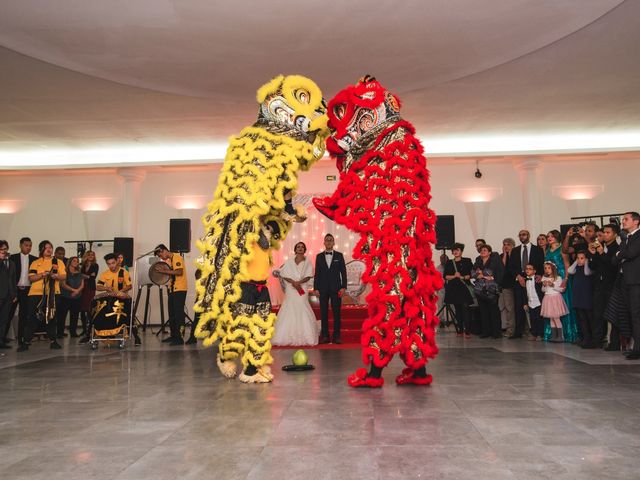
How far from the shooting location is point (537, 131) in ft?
32.3

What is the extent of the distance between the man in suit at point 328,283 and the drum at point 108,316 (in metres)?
2.73

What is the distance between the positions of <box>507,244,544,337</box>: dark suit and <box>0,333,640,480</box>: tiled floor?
8.87 ft

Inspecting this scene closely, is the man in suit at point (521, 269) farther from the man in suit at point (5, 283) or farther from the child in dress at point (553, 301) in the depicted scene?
the man in suit at point (5, 283)

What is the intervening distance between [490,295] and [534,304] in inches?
25.9

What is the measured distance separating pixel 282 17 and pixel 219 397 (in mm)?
4125

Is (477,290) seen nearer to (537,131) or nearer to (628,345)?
(628,345)

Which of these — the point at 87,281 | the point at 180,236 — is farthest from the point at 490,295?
the point at 87,281

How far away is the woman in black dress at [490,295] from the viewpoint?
7.45 m

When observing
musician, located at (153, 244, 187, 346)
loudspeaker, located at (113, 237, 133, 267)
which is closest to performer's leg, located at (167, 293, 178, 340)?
musician, located at (153, 244, 187, 346)

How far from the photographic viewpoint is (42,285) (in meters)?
7.07

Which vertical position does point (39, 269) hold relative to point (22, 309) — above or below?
above

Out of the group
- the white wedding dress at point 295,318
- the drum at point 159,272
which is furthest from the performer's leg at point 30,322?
the white wedding dress at point 295,318

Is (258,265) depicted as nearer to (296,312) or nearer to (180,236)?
(296,312)

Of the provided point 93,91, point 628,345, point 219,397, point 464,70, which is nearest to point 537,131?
point 464,70
